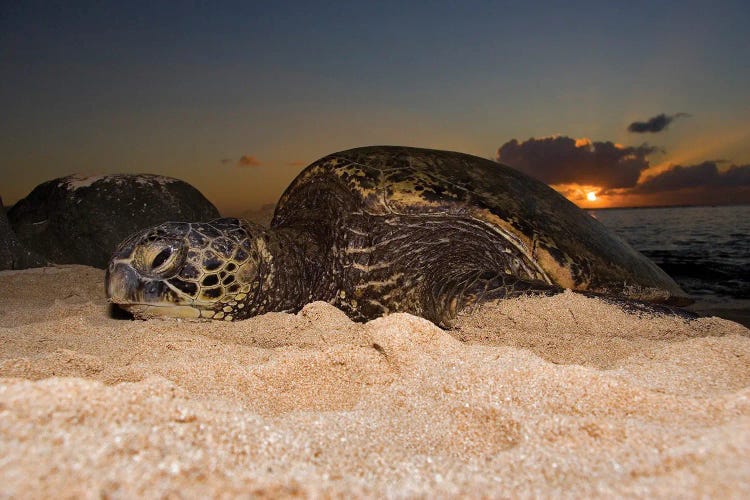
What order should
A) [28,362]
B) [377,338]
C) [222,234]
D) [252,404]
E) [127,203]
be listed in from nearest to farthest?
[252,404] < [28,362] < [377,338] < [222,234] < [127,203]

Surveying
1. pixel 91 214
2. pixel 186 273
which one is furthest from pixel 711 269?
pixel 91 214

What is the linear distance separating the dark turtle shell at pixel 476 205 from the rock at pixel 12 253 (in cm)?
353

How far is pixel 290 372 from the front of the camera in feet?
3.96

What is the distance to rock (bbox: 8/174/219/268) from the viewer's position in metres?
5.20

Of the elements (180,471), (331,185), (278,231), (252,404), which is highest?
(331,185)

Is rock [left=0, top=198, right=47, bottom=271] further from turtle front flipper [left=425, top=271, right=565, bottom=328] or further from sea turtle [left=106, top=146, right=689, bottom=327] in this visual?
turtle front flipper [left=425, top=271, right=565, bottom=328]

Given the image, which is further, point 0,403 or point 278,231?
point 278,231

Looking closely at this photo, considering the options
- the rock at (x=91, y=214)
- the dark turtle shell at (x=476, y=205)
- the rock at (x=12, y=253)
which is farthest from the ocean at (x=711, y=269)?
the rock at (x=12, y=253)

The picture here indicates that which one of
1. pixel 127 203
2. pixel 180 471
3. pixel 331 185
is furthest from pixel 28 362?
pixel 127 203

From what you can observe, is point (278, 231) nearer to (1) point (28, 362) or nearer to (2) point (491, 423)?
(1) point (28, 362)

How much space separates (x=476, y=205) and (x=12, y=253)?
207 inches

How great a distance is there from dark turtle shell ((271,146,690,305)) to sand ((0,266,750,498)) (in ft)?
3.45

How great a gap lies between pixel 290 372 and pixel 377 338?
32cm

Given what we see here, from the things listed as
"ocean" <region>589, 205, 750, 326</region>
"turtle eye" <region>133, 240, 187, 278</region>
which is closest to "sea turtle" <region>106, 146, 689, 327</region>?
"turtle eye" <region>133, 240, 187, 278</region>
